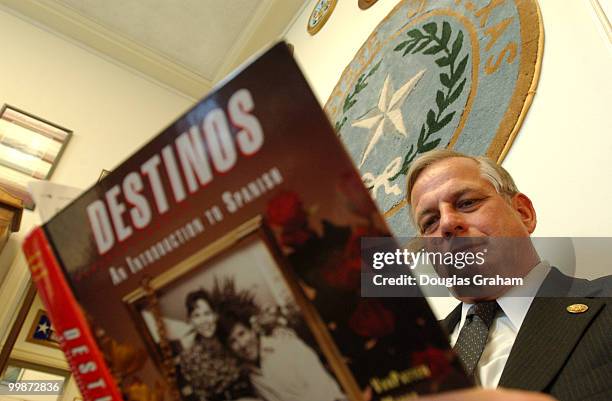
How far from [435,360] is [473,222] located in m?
0.53

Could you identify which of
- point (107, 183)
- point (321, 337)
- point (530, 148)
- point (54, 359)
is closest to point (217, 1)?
point (54, 359)

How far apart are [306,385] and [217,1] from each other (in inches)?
108

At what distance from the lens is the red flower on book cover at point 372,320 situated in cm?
31

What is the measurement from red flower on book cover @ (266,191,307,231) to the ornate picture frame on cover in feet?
2.64

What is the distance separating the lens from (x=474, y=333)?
27.7 inches

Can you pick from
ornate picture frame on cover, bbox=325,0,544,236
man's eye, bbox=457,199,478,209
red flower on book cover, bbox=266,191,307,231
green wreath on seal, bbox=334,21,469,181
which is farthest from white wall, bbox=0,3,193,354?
red flower on book cover, bbox=266,191,307,231

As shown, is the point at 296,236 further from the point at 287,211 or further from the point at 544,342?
the point at 544,342

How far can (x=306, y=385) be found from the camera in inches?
13.9

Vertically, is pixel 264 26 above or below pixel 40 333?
above

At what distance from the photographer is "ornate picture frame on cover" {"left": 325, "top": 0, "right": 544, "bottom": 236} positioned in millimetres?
1054

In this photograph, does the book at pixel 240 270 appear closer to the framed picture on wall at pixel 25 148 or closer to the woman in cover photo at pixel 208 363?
the woman in cover photo at pixel 208 363

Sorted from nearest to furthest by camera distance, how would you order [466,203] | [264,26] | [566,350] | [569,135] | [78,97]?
[566,350]
[466,203]
[569,135]
[78,97]
[264,26]

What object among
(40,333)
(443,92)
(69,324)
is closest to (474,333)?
→ (69,324)

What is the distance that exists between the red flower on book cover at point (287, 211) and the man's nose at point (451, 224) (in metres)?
0.51
